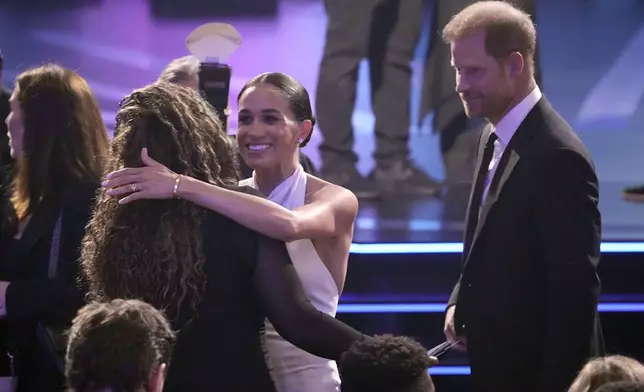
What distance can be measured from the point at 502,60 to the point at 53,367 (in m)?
1.19

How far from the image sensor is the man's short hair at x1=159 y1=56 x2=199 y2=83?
306 centimetres

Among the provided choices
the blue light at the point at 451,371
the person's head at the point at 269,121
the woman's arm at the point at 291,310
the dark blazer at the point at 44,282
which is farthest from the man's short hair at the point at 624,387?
the blue light at the point at 451,371

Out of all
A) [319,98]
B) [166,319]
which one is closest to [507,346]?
[166,319]

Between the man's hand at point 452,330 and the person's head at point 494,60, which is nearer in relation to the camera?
the person's head at point 494,60

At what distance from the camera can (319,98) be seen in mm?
4934

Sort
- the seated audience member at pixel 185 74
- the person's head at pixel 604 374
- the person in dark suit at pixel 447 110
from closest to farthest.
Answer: the person's head at pixel 604 374, the seated audience member at pixel 185 74, the person in dark suit at pixel 447 110

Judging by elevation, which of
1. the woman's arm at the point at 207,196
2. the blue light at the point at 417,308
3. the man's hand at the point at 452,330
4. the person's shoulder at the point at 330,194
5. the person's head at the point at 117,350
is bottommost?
the blue light at the point at 417,308

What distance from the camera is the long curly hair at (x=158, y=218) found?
1.63 meters

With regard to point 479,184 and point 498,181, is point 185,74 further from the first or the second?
point 498,181

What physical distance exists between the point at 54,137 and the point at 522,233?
1.06 m

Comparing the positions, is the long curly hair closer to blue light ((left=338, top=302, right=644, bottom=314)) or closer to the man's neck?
the man's neck

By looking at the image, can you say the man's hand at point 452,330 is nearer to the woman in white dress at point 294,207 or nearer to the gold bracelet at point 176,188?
the woman in white dress at point 294,207

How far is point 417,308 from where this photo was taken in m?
3.88

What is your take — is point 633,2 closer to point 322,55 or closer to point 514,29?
point 322,55
